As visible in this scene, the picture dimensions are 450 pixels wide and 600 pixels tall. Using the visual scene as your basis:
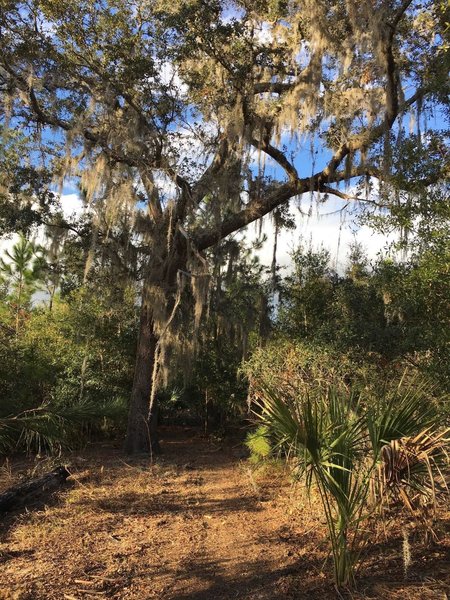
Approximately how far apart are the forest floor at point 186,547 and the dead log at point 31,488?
15 centimetres

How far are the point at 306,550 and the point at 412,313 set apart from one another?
10.3 ft

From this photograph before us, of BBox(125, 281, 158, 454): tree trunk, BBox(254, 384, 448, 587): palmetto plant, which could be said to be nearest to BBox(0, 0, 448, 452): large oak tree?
BBox(125, 281, 158, 454): tree trunk

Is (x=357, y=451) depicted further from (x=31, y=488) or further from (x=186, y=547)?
(x=31, y=488)

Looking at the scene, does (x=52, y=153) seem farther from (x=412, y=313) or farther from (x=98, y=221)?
(x=412, y=313)

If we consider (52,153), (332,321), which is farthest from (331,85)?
(52,153)

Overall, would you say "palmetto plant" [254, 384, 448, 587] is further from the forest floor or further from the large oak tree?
the large oak tree

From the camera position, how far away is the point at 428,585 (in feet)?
11.6

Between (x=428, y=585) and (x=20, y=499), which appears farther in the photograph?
(x=20, y=499)

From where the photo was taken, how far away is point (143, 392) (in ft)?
33.9

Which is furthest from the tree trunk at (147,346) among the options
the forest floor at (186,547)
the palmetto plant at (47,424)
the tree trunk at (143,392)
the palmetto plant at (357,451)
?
the palmetto plant at (357,451)

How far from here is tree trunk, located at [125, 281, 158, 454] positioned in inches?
403

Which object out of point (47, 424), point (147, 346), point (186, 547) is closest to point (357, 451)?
point (186, 547)

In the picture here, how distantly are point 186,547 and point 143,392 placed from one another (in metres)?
5.57

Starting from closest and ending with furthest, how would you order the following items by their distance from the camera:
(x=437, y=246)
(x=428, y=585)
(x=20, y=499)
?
(x=428, y=585), (x=437, y=246), (x=20, y=499)
